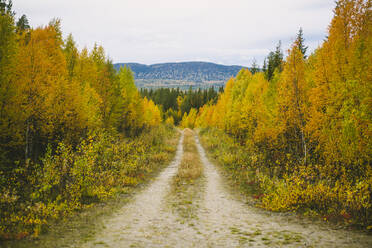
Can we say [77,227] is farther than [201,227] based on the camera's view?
No

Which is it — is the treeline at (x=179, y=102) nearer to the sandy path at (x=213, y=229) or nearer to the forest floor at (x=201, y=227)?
the forest floor at (x=201, y=227)

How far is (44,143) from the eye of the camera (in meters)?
16.6

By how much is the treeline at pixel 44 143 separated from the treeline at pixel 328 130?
26.8ft

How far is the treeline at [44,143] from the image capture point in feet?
26.0

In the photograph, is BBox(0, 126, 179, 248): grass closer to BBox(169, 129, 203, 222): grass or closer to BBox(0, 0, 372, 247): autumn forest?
BBox(0, 0, 372, 247): autumn forest

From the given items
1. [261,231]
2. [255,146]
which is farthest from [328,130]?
[255,146]

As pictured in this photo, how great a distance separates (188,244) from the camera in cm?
614

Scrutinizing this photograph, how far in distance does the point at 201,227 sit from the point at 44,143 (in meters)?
14.3

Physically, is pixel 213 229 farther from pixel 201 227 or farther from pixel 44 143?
pixel 44 143

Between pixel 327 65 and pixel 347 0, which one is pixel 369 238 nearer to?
pixel 327 65

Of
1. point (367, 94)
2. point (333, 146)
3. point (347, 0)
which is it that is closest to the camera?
point (367, 94)

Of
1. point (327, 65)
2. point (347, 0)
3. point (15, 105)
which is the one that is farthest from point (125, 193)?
point (347, 0)

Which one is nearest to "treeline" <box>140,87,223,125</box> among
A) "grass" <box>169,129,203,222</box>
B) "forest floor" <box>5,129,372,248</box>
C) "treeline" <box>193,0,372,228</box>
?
"grass" <box>169,129,203,222</box>

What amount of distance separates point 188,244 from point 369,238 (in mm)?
4933
